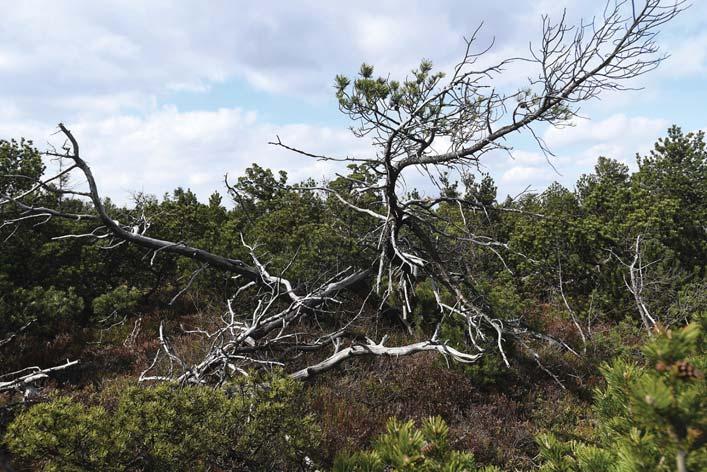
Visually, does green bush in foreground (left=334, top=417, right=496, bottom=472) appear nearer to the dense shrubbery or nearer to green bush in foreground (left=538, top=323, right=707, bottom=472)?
the dense shrubbery

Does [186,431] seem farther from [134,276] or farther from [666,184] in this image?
[666,184]

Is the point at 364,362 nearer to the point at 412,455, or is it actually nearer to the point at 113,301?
the point at 113,301

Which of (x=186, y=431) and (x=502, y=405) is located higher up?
(x=186, y=431)

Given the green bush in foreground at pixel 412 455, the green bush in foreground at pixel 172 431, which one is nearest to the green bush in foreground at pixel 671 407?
the green bush in foreground at pixel 412 455

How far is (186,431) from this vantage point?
2785 mm

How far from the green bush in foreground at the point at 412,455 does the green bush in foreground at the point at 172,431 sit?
0.92 m

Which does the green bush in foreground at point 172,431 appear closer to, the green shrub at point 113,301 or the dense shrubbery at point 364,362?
the dense shrubbery at point 364,362

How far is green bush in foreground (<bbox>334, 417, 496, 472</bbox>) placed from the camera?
1917 millimetres

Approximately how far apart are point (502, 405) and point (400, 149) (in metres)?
3.63

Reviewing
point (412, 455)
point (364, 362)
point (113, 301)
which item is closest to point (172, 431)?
point (412, 455)

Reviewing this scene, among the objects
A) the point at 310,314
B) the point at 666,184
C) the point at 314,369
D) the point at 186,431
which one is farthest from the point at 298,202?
the point at 666,184

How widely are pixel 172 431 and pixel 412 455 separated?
168 cm

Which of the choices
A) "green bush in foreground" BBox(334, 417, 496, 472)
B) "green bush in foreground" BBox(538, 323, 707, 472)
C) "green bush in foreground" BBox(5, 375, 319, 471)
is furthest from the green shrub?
"green bush in foreground" BBox(538, 323, 707, 472)

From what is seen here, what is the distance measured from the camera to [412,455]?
191 cm
